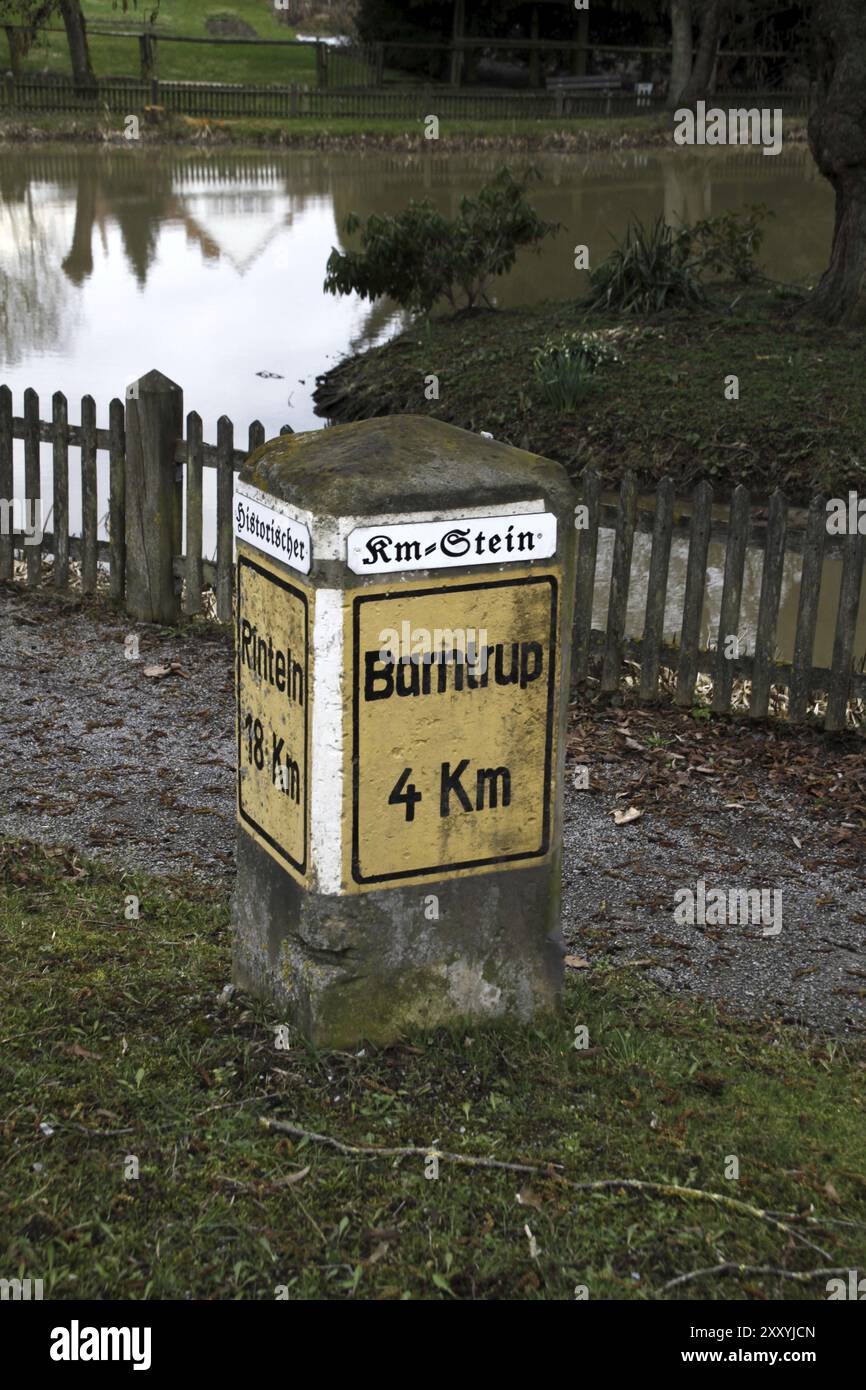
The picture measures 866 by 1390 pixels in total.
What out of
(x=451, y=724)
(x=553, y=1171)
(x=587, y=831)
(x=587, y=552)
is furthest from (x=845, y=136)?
(x=553, y=1171)

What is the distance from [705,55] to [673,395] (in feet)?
104

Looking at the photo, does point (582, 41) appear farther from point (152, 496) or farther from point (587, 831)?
point (587, 831)

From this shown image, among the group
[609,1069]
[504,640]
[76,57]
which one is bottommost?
[609,1069]

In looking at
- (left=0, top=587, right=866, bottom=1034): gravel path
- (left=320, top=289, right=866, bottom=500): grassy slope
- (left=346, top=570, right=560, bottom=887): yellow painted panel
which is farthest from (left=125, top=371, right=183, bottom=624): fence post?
(left=346, top=570, right=560, bottom=887): yellow painted panel

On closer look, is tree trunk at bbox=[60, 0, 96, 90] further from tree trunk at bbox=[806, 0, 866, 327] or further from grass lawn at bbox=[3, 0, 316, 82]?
tree trunk at bbox=[806, 0, 866, 327]

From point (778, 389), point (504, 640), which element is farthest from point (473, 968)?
point (778, 389)

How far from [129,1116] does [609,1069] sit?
4.35 ft

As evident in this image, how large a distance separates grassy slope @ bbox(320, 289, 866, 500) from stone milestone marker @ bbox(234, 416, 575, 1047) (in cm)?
749

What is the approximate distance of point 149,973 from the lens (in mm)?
4719

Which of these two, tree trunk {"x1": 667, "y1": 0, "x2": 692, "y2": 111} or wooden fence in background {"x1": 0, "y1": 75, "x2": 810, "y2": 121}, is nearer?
wooden fence in background {"x1": 0, "y1": 75, "x2": 810, "y2": 121}

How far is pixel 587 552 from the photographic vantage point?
8281mm

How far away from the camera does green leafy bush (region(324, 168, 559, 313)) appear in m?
16.9

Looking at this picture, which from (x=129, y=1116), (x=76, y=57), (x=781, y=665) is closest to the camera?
(x=129, y=1116)

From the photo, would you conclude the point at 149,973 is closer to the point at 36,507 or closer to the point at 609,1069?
the point at 609,1069
